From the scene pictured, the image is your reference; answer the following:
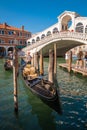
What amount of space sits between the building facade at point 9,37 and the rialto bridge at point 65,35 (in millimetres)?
4780

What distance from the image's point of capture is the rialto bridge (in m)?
15.7

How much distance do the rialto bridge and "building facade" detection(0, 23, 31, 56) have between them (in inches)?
188

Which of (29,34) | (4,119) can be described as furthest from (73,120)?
(29,34)

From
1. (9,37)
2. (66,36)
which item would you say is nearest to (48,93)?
(66,36)

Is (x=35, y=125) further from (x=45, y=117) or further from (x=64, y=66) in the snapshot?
(x=64, y=66)

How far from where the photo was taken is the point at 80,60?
1038 centimetres

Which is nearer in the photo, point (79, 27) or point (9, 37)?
point (79, 27)

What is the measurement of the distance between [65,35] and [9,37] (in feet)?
45.7

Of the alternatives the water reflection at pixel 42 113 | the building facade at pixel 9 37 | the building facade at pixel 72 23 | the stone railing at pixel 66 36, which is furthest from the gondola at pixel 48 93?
the building facade at pixel 9 37

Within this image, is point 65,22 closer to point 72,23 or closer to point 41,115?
point 72,23

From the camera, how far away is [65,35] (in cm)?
1639

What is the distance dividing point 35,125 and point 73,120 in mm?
801

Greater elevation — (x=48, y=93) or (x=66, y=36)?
(x=66, y=36)

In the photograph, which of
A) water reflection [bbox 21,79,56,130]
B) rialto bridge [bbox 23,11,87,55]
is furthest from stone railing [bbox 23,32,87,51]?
water reflection [bbox 21,79,56,130]
